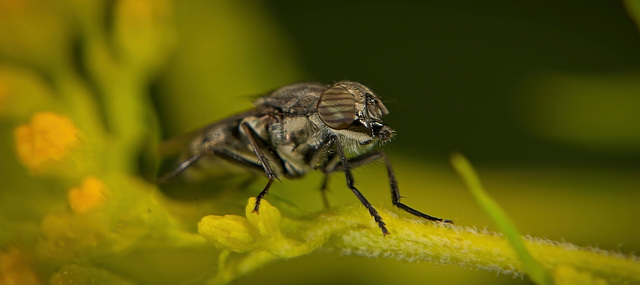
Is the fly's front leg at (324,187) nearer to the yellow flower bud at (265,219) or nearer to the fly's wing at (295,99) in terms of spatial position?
the fly's wing at (295,99)

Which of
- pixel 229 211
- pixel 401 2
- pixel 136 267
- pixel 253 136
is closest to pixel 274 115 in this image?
pixel 253 136

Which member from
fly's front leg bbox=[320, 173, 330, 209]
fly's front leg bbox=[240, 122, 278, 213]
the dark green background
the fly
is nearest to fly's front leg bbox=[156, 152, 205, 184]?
the fly

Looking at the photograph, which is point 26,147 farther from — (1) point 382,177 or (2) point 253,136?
(1) point 382,177

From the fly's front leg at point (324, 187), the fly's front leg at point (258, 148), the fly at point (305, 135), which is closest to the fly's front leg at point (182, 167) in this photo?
the fly at point (305, 135)

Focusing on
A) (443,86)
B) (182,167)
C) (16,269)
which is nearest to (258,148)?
(182,167)

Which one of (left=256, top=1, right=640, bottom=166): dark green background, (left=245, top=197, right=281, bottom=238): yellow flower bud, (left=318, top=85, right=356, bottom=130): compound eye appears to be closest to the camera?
(left=245, top=197, right=281, bottom=238): yellow flower bud

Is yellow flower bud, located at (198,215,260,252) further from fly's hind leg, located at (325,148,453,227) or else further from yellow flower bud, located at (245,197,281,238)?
fly's hind leg, located at (325,148,453,227)

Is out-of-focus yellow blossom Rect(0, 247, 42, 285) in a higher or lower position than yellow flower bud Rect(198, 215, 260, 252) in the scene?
lower
